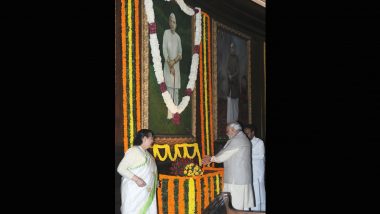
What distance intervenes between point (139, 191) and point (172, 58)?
2.43 meters

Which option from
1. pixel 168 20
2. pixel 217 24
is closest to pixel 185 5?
pixel 168 20

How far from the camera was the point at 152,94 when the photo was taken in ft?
21.1

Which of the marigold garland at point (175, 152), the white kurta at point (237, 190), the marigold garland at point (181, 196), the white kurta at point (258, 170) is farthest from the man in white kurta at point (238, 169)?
the white kurta at point (258, 170)

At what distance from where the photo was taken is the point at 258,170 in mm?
7664

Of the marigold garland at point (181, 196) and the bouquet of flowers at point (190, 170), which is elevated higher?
the bouquet of flowers at point (190, 170)

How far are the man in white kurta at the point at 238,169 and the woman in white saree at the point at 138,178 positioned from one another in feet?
4.84

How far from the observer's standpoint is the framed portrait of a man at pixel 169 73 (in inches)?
246

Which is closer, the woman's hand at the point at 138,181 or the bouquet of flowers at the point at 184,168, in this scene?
the woman's hand at the point at 138,181

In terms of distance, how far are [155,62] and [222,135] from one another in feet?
7.95

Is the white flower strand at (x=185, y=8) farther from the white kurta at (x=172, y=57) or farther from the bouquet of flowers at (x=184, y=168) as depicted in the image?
the bouquet of flowers at (x=184, y=168)

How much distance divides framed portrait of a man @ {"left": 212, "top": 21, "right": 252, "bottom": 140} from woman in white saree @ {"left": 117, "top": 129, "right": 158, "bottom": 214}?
9.08ft

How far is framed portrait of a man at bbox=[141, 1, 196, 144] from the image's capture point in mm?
6258

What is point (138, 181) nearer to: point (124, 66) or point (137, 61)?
point (124, 66)

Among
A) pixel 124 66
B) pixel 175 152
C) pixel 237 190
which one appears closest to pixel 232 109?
pixel 175 152
